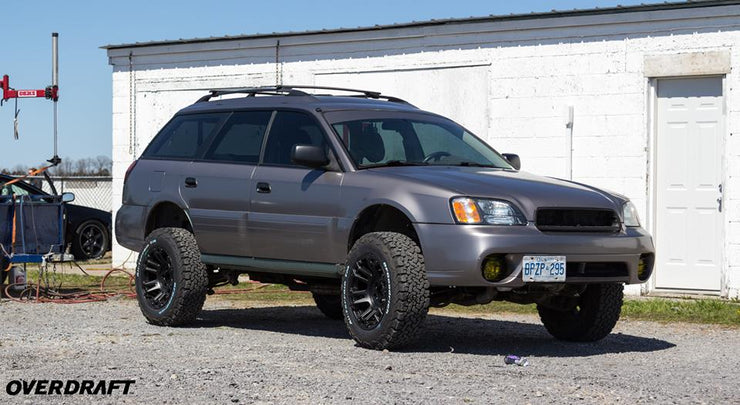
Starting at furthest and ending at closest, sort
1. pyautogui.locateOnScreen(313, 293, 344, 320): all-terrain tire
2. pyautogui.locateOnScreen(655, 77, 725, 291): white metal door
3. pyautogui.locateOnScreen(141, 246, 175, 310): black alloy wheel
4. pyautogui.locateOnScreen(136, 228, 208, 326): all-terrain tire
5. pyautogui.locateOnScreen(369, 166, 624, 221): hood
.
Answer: pyautogui.locateOnScreen(655, 77, 725, 291): white metal door
pyautogui.locateOnScreen(313, 293, 344, 320): all-terrain tire
pyautogui.locateOnScreen(141, 246, 175, 310): black alloy wheel
pyautogui.locateOnScreen(136, 228, 208, 326): all-terrain tire
pyautogui.locateOnScreen(369, 166, 624, 221): hood

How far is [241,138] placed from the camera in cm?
1018

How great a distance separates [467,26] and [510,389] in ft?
31.7

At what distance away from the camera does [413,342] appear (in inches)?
339

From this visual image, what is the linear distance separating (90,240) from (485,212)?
592 inches

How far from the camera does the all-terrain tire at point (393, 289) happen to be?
8289 millimetres

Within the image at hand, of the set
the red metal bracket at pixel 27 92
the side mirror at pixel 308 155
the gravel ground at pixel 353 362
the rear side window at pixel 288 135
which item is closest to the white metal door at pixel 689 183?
the gravel ground at pixel 353 362

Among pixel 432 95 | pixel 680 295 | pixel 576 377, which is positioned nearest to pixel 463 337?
pixel 576 377

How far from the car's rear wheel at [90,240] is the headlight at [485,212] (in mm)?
14717

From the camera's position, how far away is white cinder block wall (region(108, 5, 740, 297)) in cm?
1426

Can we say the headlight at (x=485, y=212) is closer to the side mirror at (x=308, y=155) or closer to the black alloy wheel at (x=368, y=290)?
the black alloy wheel at (x=368, y=290)

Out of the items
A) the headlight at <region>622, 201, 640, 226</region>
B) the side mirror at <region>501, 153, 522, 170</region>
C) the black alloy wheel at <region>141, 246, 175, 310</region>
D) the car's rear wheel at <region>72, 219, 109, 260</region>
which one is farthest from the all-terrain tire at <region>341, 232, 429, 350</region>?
the car's rear wheel at <region>72, 219, 109, 260</region>

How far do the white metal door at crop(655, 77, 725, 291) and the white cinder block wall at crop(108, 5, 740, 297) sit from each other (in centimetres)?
16

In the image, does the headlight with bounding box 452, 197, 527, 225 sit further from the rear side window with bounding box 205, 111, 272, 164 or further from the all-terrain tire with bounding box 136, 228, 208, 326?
the all-terrain tire with bounding box 136, 228, 208, 326

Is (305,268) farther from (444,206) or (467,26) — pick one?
(467,26)
